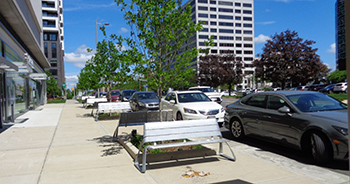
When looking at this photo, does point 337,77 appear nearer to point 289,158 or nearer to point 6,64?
point 289,158

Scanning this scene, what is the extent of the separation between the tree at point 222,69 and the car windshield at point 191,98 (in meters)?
31.4

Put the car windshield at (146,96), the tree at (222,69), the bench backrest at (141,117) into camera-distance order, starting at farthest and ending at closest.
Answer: the tree at (222,69), the car windshield at (146,96), the bench backrest at (141,117)

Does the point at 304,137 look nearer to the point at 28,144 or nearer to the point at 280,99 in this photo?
the point at 280,99

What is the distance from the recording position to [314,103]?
→ 646cm

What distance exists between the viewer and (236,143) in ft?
25.6

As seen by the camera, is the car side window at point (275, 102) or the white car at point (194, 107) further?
the white car at point (194, 107)

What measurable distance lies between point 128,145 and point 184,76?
2.18 metres

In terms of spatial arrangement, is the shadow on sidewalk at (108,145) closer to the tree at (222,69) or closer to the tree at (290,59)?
the tree at (290,59)

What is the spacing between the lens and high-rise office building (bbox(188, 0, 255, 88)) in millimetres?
110688

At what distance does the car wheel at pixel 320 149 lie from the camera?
5316 mm

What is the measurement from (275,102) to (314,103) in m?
0.86

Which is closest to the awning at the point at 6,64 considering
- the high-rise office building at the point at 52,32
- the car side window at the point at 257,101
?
the car side window at the point at 257,101

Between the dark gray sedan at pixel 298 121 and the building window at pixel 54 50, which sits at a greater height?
the building window at pixel 54 50

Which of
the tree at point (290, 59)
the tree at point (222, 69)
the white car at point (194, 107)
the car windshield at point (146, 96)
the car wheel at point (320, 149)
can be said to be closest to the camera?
the car wheel at point (320, 149)
